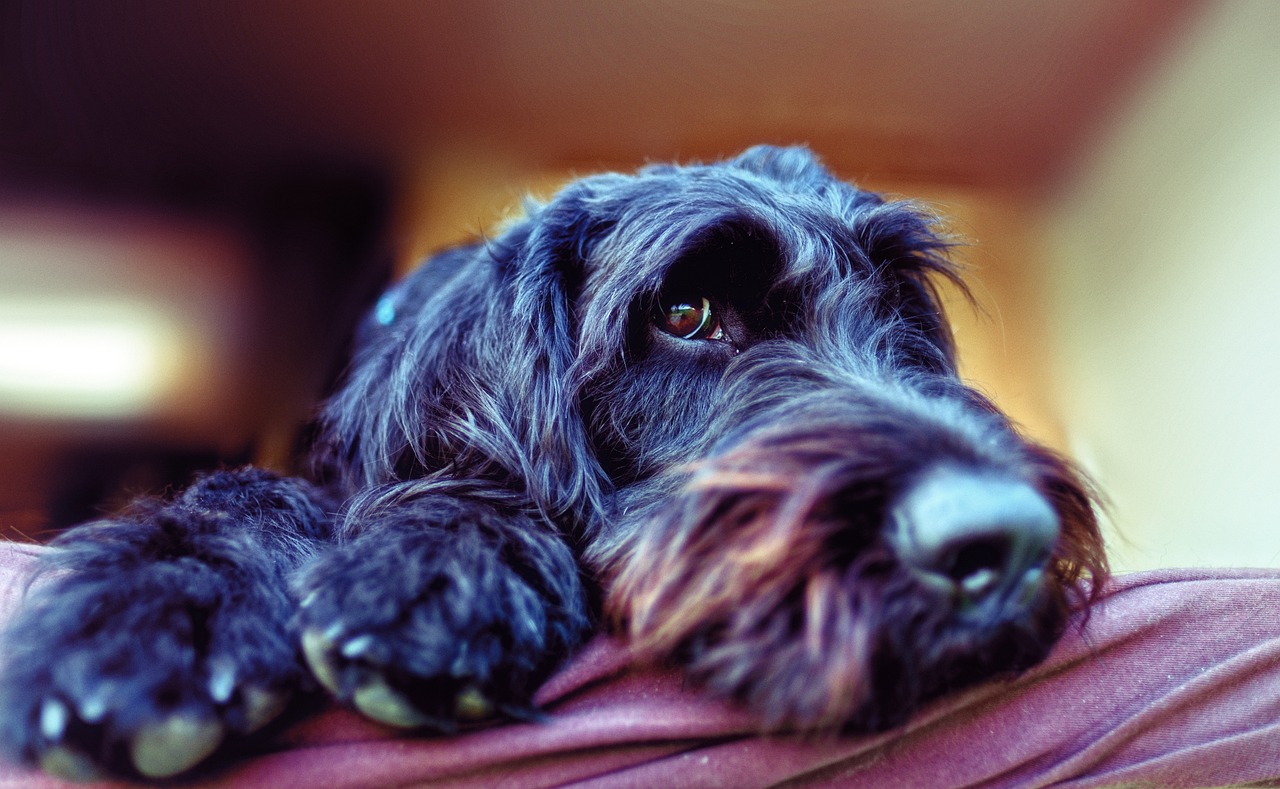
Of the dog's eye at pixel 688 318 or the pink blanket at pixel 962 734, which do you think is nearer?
the pink blanket at pixel 962 734

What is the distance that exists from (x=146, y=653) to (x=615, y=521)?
844mm

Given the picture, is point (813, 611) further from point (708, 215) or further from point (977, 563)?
point (708, 215)

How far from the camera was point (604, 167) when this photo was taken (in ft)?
17.1

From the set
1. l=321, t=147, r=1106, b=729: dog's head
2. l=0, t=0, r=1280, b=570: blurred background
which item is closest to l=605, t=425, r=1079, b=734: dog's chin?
l=321, t=147, r=1106, b=729: dog's head

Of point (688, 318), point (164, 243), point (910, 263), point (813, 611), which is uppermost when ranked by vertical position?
point (910, 263)

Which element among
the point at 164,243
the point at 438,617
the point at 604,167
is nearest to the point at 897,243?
the point at 438,617

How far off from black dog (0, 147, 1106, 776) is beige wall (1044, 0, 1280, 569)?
2.03 m

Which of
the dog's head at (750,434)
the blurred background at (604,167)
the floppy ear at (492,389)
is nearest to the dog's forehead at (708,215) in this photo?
the dog's head at (750,434)

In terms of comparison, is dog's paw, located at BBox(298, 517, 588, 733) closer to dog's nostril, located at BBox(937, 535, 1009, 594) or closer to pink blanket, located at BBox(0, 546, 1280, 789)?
pink blanket, located at BBox(0, 546, 1280, 789)

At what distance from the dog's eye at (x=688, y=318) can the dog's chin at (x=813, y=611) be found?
556 millimetres

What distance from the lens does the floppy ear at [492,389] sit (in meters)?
1.63

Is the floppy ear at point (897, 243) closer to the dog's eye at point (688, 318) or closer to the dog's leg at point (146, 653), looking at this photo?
the dog's eye at point (688, 318)

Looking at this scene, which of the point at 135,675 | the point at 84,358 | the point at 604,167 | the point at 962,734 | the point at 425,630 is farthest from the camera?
the point at 604,167

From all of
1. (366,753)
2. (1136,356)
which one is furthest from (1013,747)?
(1136,356)
